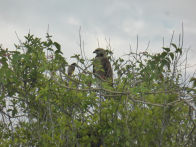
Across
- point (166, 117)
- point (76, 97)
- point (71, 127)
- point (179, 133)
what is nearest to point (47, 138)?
point (71, 127)

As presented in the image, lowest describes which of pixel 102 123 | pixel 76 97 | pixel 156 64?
pixel 102 123

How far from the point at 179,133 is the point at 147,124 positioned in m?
0.56

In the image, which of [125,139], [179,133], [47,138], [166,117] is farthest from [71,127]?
[179,133]

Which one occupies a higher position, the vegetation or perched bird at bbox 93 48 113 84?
perched bird at bbox 93 48 113 84

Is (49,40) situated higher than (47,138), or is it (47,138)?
(49,40)

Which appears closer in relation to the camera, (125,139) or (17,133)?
(125,139)

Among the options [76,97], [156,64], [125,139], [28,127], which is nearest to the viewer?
[156,64]

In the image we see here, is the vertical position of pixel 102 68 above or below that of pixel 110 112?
above

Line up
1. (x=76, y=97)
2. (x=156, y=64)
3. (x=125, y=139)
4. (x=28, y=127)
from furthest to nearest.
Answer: (x=28, y=127) → (x=76, y=97) → (x=125, y=139) → (x=156, y=64)

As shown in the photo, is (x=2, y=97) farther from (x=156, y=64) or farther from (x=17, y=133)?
(x=156, y=64)

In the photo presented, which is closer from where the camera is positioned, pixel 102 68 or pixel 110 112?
pixel 110 112

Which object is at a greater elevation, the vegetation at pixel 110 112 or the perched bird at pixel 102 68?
the perched bird at pixel 102 68

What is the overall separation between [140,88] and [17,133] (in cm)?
232

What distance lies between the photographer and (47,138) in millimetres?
3125
